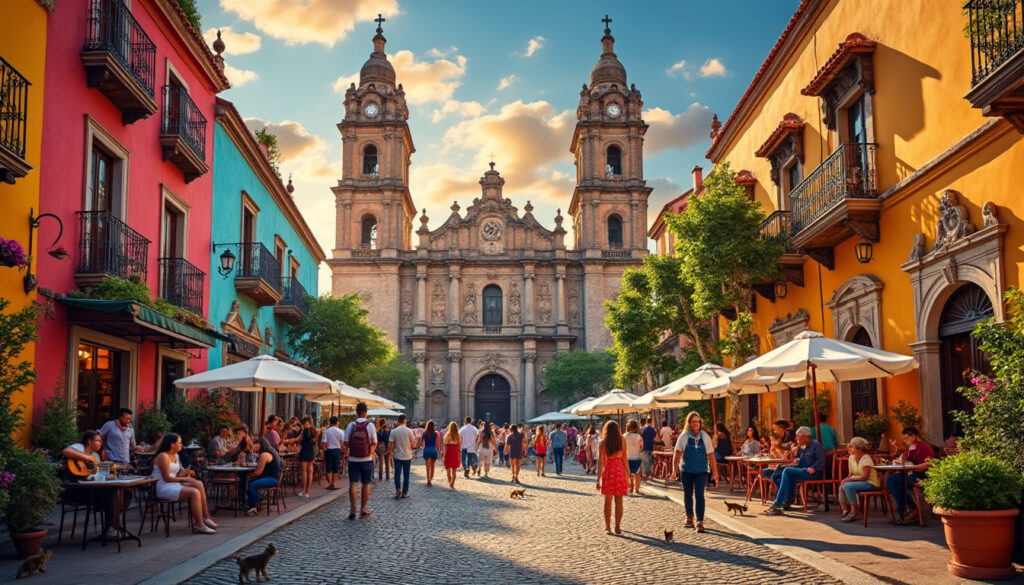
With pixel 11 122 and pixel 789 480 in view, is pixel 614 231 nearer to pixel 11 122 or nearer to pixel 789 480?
pixel 789 480

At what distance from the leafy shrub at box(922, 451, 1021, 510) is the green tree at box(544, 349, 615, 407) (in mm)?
39915

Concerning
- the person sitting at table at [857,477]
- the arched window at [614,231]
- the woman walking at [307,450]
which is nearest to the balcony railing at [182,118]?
the woman walking at [307,450]

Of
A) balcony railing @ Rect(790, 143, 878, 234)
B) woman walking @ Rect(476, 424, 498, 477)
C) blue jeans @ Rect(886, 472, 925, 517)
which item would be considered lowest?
woman walking @ Rect(476, 424, 498, 477)

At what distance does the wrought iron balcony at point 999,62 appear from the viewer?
28.0 feet

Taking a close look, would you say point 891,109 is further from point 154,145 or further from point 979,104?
point 154,145

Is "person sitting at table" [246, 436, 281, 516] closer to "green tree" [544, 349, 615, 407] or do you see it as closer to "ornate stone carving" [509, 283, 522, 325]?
"green tree" [544, 349, 615, 407]

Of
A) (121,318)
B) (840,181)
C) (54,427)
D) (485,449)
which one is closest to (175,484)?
(54,427)

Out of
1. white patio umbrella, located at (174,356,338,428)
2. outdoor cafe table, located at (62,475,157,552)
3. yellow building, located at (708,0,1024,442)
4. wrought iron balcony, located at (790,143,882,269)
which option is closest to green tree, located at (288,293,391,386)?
white patio umbrella, located at (174,356,338,428)

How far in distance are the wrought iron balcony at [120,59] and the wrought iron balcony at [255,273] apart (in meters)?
6.67

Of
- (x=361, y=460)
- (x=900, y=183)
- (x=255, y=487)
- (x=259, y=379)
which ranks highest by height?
(x=900, y=183)

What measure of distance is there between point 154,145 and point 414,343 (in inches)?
1486

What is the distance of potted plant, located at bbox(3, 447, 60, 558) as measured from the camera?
8312mm

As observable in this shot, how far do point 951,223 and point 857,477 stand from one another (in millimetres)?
3582

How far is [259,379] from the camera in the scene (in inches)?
576
